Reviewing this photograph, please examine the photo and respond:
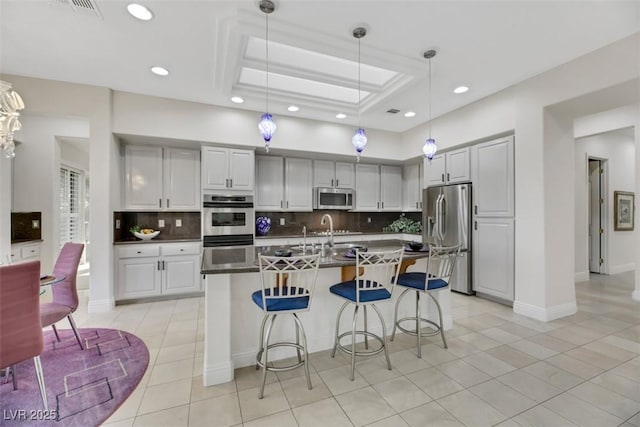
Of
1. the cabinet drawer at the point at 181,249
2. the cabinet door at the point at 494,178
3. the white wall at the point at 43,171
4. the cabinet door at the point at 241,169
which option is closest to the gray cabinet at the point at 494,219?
the cabinet door at the point at 494,178

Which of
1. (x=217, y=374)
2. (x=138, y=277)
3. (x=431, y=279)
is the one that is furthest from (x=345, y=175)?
(x=217, y=374)

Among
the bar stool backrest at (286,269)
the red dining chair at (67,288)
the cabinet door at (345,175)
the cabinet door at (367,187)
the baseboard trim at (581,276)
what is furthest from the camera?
the cabinet door at (367,187)

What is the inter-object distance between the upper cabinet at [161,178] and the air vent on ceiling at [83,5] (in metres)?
2.19

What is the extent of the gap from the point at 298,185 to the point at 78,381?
146 inches

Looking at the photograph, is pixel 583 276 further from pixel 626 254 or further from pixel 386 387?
pixel 386 387

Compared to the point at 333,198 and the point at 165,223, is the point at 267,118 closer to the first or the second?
the point at 333,198

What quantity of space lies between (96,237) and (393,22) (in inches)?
163

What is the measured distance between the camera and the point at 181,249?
13.4 feet

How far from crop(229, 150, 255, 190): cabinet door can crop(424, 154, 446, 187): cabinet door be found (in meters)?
2.92

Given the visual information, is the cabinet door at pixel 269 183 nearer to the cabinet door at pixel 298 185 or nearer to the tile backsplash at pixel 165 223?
the cabinet door at pixel 298 185

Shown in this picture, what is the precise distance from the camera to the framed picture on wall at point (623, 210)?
540 cm

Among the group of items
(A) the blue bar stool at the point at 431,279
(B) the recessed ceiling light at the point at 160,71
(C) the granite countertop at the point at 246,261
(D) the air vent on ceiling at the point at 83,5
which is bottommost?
(A) the blue bar stool at the point at 431,279

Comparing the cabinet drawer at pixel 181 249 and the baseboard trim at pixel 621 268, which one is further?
the baseboard trim at pixel 621 268

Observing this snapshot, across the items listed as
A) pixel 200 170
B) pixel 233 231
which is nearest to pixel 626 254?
pixel 233 231
